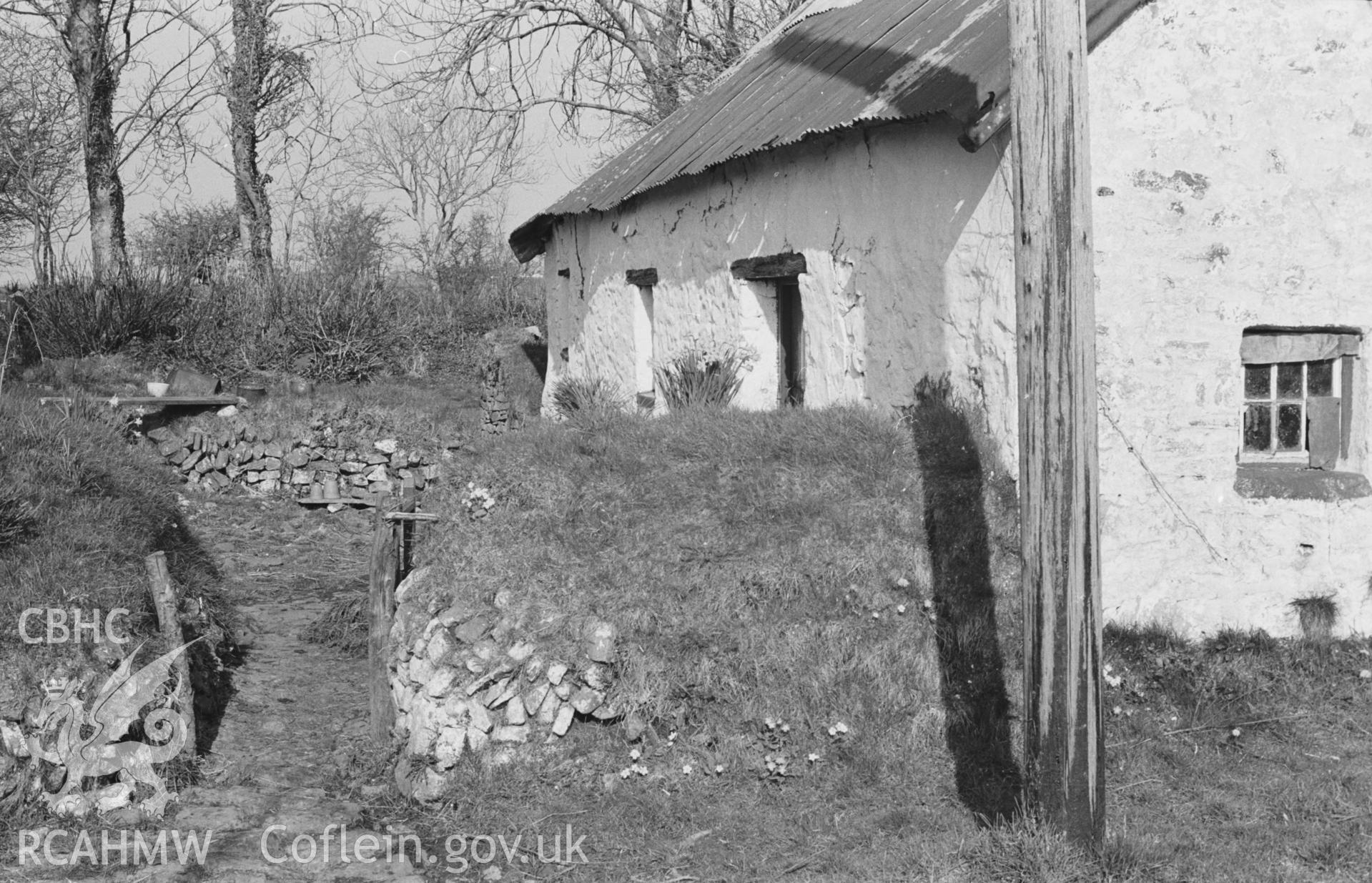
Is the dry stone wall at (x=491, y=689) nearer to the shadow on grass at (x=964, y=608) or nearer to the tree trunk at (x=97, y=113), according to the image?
the shadow on grass at (x=964, y=608)

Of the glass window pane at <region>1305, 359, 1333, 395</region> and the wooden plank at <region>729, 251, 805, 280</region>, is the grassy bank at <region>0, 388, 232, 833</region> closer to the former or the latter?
the wooden plank at <region>729, 251, 805, 280</region>

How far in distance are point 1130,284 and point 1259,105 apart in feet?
4.35

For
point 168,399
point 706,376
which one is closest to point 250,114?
point 168,399

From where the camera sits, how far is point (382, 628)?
6.64 metres

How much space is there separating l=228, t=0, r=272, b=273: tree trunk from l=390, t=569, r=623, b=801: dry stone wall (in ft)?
44.1

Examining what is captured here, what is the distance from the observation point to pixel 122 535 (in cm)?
779

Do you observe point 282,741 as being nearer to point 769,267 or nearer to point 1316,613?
point 769,267

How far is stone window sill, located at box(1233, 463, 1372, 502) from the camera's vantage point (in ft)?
22.7

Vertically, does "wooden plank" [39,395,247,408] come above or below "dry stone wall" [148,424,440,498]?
above

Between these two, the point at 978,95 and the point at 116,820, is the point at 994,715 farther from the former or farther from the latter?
the point at 116,820

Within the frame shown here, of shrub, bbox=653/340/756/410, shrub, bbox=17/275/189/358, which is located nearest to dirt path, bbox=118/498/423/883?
shrub, bbox=653/340/756/410

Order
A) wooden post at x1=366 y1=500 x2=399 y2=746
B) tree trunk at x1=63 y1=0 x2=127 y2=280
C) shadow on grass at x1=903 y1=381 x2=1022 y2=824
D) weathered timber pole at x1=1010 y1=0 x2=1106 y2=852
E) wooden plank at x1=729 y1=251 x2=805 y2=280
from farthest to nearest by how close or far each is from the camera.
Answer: tree trunk at x1=63 y1=0 x2=127 y2=280, wooden plank at x1=729 y1=251 x2=805 y2=280, wooden post at x1=366 y1=500 x2=399 y2=746, shadow on grass at x1=903 y1=381 x2=1022 y2=824, weathered timber pole at x1=1010 y1=0 x2=1106 y2=852

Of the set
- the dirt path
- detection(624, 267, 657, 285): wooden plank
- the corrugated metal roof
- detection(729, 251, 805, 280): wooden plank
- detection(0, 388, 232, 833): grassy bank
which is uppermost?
the corrugated metal roof

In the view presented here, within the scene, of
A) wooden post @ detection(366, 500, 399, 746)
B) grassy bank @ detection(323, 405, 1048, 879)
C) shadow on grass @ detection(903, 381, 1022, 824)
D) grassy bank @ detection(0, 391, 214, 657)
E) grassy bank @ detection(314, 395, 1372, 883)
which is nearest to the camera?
grassy bank @ detection(314, 395, 1372, 883)
